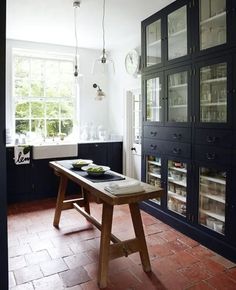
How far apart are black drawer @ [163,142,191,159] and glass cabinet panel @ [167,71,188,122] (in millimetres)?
313

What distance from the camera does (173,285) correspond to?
2.39 m

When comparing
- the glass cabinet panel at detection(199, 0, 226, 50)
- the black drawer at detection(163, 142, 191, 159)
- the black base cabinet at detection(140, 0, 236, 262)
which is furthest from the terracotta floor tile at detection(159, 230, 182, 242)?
the glass cabinet panel at detection(199, 0, 226, 50)

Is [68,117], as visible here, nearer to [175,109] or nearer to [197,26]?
[175,109]

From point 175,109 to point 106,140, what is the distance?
229cm

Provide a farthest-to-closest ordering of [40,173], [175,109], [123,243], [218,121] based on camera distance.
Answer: [40,173], [175,109], [218,121], [123,243]

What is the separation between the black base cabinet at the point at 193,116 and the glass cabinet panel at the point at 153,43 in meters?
0.01

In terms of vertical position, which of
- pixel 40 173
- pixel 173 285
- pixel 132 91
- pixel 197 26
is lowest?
pixel 173 285

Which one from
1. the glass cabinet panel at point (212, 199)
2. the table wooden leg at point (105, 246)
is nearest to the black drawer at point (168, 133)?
the glass cabinet panel at point (212, 199)

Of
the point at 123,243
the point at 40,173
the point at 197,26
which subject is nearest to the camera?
the point at 123,243

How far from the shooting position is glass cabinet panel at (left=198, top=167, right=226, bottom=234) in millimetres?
2965

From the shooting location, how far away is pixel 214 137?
9.58 feet

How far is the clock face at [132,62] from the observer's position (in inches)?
189

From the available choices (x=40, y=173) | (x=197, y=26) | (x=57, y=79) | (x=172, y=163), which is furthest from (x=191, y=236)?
(x=57, y=79)

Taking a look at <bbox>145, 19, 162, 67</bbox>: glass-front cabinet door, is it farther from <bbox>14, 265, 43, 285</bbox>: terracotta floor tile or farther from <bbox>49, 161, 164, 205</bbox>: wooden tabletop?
<bbox>14, 265, 43, 285</bbox>: terracotta floor tile
